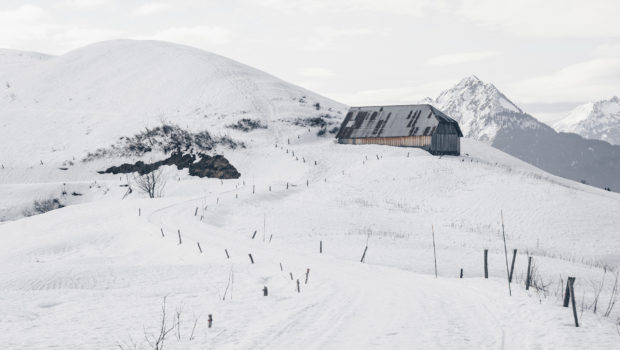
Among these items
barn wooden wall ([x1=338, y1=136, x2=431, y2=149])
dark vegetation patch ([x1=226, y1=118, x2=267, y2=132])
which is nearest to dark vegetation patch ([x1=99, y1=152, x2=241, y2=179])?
dark vegetation patch ([x1=226, y1=118, x2=267, y2=132])

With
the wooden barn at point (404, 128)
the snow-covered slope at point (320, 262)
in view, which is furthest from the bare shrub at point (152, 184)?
the wooden barn at point (404, 128)

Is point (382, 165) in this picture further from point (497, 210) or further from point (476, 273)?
point (476, 273)

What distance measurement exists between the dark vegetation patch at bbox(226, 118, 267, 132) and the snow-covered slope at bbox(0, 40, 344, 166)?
1698mm

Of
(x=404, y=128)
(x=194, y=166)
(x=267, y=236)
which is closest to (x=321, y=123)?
(x=404, y=128)

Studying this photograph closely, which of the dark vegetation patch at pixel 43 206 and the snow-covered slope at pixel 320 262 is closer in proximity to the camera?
the snow-covered slope at pixel 320 262

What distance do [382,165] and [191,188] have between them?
70.7 ft

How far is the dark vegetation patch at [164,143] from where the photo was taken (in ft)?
246

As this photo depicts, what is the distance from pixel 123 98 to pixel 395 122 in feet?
183

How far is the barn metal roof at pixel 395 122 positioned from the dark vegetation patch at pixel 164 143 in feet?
55.4

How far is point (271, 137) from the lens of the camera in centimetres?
8394

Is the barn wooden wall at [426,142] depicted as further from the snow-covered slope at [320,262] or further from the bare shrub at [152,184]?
the bare shrub at [152,184]

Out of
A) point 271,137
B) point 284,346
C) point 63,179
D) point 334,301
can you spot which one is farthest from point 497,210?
point 63,179

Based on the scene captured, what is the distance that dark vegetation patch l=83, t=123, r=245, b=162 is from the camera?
7494cm

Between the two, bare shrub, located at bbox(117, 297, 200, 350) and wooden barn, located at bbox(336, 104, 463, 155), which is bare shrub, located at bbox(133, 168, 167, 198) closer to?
wooden barn, located at bbox(336, 104, 463, 155)
